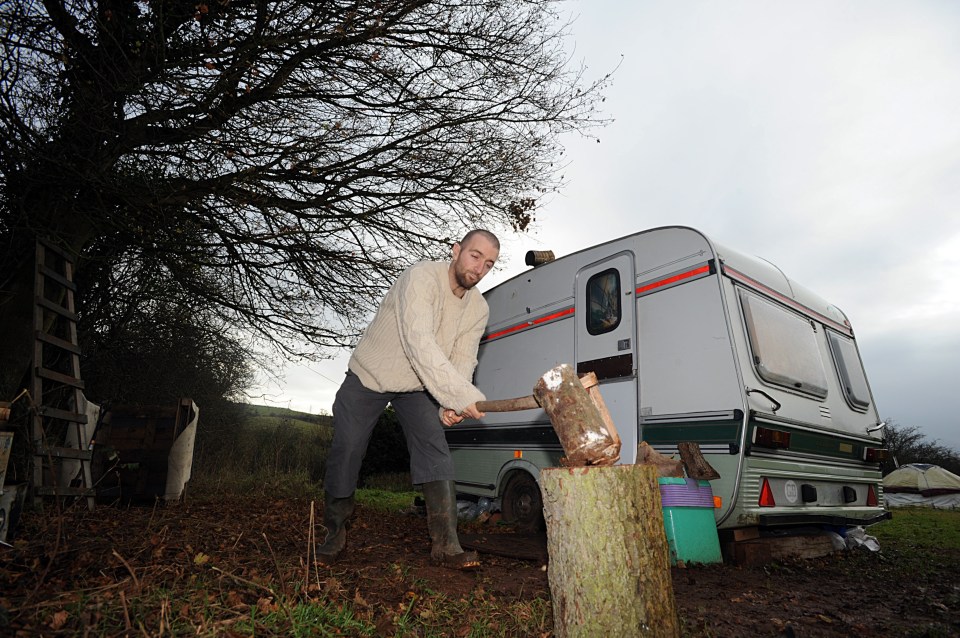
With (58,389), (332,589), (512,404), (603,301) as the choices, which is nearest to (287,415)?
(58,389)

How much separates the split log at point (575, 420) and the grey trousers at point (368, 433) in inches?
60.4

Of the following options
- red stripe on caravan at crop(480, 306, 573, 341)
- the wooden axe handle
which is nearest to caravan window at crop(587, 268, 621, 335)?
red stripe on caravan at crop(480, 306, 573, 341)

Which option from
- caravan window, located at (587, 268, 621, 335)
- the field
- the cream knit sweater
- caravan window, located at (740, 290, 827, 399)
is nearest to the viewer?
the field

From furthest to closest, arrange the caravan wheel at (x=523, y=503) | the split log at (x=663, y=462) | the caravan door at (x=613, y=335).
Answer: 1. the caravan wheel at (x=523, y=503)
2. the caravan door at (x=613, y=335)
3. the split log at (x=663, y=462)

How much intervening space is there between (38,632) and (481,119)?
650 cm

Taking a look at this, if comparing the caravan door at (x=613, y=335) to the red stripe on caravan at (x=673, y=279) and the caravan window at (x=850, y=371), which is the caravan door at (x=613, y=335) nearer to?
the red stripe on caravan at (x=673, y=279)

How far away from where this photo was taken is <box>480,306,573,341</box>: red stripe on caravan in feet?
18.7

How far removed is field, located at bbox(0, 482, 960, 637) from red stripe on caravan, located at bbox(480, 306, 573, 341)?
244 cm

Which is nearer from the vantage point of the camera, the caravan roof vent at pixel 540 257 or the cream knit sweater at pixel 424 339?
the cream knit sweater at pixel 424 339

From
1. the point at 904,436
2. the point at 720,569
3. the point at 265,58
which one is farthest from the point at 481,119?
the point at 904,436

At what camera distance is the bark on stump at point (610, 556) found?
211cm

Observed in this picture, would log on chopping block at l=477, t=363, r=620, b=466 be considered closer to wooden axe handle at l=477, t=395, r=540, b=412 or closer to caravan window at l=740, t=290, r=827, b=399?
wooden axe handle at l=477, t=395, r=540, b=412

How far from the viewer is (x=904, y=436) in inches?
1049

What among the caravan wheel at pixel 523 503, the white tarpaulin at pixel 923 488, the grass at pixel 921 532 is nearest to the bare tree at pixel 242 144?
the caravan wheel at pixel 523 503
